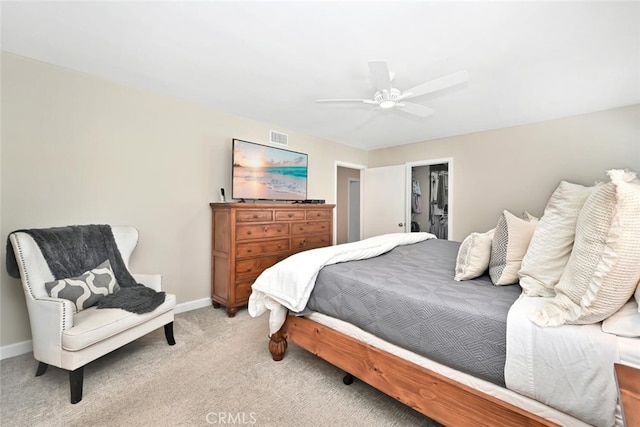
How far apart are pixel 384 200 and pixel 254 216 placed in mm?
2834

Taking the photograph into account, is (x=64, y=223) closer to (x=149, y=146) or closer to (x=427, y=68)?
(x=149, y=146)

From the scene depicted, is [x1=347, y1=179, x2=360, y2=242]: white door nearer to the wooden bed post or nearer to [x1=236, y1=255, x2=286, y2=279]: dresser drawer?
[x1=236, y1=255, x2=286, y2=279]: dresser drawer

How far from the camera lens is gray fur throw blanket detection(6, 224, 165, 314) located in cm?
189

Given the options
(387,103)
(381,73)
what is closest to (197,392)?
(381,73)

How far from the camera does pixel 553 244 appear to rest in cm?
124

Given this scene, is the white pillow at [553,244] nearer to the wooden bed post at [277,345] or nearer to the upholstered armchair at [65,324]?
the wooden bed post at [277,345]

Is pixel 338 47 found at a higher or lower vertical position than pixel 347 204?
higher

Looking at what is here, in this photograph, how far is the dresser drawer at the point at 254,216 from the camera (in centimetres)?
294

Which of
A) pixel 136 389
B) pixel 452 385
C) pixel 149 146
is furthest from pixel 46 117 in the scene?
pixel 452 385

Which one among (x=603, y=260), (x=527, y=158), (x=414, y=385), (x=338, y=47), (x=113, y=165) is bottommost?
(x=414, y=385)

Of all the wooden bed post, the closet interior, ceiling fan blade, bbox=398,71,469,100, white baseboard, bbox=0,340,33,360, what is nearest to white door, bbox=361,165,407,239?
the closet interior

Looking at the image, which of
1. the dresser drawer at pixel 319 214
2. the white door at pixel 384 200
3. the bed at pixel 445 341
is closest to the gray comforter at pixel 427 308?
the bed at pixel 445 341

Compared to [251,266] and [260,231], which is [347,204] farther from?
[251,266]

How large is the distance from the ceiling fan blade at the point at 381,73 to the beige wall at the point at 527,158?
2659 millimetres
